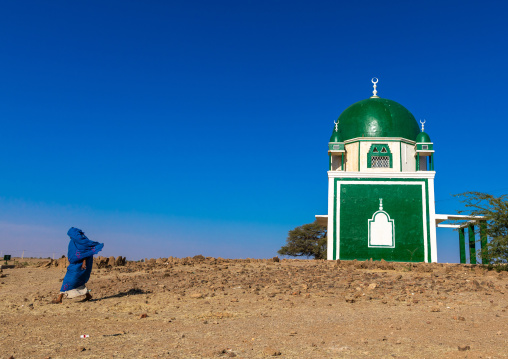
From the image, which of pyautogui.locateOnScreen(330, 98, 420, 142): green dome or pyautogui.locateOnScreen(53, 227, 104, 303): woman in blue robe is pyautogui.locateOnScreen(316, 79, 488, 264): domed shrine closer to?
pyautogui.locateOnScreen(330, 98, 420, 142): green dome

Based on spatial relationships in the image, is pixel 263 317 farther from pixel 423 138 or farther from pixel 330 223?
pixel 423 138

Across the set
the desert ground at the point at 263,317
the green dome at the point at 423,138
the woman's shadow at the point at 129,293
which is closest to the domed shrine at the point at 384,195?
the green dome at the point at 423,138

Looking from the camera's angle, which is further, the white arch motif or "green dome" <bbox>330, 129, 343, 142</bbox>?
"green dome" <bbox>330, 129, 343, 142</bbox>

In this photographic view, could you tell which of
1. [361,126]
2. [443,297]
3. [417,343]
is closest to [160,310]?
[417,343]

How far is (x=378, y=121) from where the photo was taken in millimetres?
22969

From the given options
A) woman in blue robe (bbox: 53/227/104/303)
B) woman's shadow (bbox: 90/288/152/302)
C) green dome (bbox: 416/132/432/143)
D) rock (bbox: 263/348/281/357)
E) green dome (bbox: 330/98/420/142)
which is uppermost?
green dome (bbox: 330/98/420/142)

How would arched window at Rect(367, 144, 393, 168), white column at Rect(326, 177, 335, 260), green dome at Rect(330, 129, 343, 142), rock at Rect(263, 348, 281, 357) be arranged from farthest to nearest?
green dome at Rect(330, 129, 343, 142) → arched window at Rect(367, 144, 393, 168) → white column at Rect(326, 177, 335, 260) → rock at Rect(263, 348, 281, 357)

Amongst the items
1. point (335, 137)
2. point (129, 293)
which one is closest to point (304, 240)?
point (335, 137)

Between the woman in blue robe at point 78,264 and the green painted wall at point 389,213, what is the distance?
13998mm

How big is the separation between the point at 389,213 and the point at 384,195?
90 centimetres

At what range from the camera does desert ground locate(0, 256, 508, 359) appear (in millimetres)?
4988

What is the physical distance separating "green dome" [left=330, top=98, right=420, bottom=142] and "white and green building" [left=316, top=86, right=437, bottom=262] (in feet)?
0.17

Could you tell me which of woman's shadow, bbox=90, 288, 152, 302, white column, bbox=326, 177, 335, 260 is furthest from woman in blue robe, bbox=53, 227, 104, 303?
white column, bbox=326, 177, 335, 260

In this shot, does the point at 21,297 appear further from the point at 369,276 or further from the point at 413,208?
the point at 413,208
